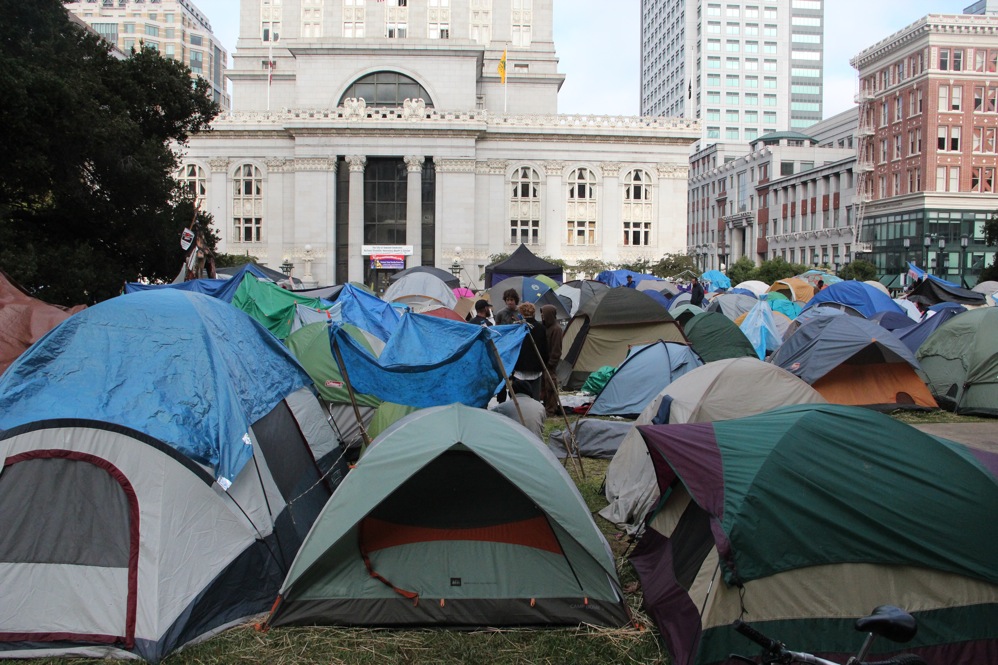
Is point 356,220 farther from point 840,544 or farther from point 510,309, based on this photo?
point 840,544

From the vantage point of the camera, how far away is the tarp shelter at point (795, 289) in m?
28.1

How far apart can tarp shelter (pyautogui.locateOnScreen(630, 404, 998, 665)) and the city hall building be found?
45218 millimetres

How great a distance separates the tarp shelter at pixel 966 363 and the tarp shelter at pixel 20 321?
45.2 ft

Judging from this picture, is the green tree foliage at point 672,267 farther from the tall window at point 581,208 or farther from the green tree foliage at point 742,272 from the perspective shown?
the tall window at point 581,208

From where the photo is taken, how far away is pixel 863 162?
58.6 m

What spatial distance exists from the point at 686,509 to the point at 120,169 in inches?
733

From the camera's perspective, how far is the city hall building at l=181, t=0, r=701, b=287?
50219mm

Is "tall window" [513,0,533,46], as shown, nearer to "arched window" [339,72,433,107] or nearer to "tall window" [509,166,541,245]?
"arched window" [339,72,433,107]

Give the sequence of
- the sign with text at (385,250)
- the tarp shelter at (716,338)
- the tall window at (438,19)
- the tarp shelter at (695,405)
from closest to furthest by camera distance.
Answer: the tarp shelter at (695,405) < the tarp shelter at (716,338) < the sign with text at (385,250) < the tall window at (438,19)

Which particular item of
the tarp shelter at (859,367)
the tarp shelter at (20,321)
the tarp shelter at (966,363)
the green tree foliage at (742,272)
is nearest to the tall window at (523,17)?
the green tree foliage at (742,272)

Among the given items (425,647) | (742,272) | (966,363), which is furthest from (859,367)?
(742,272)

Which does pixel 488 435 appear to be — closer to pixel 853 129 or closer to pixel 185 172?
pixel 185 172

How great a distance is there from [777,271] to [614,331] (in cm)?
2590

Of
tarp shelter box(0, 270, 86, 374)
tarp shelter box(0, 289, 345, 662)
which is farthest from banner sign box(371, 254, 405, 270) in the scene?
tarp shelter box(0, 289, 345, 662)
